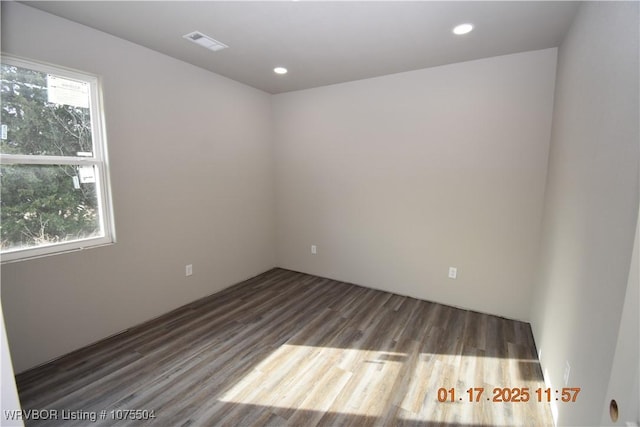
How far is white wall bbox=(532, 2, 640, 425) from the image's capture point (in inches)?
42.4

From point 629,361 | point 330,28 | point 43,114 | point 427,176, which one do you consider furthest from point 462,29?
point 43,114

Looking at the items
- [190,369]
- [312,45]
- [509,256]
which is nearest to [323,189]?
[312,45]

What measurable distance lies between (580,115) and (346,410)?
90.6 inches

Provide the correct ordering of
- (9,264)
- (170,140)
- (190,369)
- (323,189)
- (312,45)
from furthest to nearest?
(323,189) → (170,140) → (312,45) → (190,369) → (9,264)

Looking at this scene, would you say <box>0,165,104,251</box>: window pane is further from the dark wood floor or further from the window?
the dark wood floor

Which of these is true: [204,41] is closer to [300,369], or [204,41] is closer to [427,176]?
[427,176]

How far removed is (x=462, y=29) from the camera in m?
2.23

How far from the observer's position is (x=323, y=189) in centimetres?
396

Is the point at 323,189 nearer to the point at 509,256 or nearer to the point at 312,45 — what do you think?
the point at 312,45

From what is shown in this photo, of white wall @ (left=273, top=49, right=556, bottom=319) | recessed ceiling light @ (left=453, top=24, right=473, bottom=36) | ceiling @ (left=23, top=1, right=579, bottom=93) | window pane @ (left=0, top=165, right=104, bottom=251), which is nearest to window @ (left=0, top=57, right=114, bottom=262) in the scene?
window pane @ (left=0, top=165, right=104, bottom=251)

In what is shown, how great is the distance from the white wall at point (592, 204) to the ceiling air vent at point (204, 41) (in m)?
2.60

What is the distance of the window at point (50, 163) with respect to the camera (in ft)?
6.59

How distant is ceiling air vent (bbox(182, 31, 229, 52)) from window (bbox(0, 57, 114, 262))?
0.89 m

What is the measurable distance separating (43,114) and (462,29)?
3262mm
